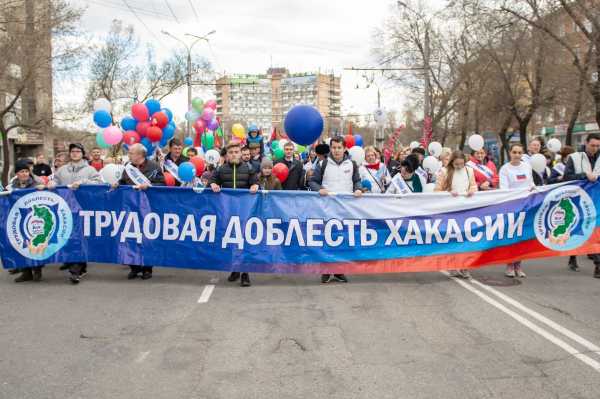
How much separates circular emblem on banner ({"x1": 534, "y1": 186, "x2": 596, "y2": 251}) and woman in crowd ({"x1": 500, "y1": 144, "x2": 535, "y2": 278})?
0.38m

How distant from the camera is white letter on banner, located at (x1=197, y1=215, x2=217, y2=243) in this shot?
7.38m

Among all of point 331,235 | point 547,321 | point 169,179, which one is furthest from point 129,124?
point 547,321

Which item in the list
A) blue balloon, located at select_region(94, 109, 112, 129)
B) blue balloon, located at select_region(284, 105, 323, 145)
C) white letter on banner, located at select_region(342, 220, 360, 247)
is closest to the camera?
white letter on banner, located at select_region(342, 220, 360, 247)

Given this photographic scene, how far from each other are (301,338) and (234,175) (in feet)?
10.5

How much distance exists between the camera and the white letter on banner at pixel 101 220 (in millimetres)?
7590

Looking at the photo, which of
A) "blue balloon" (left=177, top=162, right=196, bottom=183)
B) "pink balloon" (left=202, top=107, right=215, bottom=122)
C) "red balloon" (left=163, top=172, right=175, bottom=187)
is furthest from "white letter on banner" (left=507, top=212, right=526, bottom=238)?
"pink balloon" (left=202, top=107, right=215, bottom=122)

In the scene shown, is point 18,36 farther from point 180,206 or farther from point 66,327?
point 66,327

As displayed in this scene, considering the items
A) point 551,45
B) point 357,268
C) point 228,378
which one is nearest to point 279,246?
point 357,268

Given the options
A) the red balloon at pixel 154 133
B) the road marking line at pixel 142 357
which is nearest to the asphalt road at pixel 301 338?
Result: the road marking line at pixel 142 357

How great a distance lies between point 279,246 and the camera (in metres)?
Result: 7.30

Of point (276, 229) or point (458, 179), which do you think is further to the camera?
point (458, 179)

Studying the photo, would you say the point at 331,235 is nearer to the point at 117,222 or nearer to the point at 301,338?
the point at 301,338

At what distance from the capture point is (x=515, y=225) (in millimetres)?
7645

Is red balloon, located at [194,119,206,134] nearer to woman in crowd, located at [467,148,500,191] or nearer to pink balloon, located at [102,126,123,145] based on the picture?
pink balloon, located at [102,126,123,145]
